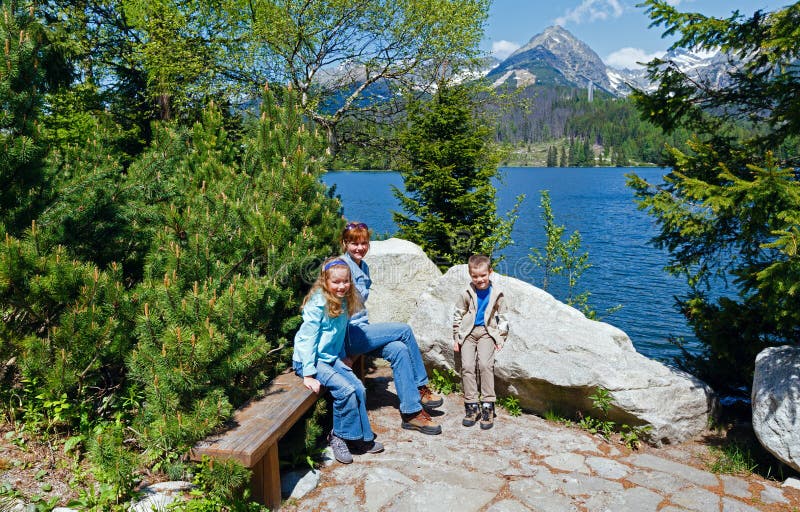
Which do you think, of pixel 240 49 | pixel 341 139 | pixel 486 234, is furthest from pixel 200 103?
pixel 486 234

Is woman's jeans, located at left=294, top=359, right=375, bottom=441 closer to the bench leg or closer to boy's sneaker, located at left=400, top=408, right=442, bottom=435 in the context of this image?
boy's sneaker, located at left=400, top=408, right=442, bottom=435

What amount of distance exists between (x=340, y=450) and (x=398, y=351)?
111 cm

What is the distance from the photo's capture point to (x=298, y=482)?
4008 millimetres

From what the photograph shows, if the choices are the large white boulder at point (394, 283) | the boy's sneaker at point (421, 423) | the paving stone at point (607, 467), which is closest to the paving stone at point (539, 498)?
the paving stone at point (607, 467)

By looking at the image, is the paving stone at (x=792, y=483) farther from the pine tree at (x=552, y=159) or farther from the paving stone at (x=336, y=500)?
the pine tree at (x=552, y=159)

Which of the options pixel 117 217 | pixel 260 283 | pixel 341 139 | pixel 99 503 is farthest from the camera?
pixel 341 139

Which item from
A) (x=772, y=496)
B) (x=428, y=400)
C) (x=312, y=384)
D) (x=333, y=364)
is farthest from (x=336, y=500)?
(x=772, y=496)

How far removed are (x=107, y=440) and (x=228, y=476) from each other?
0.75 metres

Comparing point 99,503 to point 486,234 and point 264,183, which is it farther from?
point 486,234

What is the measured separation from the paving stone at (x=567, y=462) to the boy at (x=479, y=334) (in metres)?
0.82

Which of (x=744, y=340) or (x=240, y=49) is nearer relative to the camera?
(x=744, y=340)

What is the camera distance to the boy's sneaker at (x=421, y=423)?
4.98 m

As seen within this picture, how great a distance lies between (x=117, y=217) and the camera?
14.0 ft

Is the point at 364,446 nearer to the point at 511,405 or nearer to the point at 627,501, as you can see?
the point at 511,405
